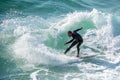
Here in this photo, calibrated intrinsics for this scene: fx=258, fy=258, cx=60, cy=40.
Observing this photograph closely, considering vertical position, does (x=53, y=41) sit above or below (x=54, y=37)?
below

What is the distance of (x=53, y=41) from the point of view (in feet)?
45.7

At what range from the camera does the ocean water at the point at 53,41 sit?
10.9m

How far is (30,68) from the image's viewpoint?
1093 cm

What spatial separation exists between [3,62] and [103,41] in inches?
239

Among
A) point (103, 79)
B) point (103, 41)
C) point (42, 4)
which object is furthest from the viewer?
point (42, 4)

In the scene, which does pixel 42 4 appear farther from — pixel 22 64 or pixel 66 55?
pixel 22 64

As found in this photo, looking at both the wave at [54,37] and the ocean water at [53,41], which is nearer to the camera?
the ocean water at [53,41]

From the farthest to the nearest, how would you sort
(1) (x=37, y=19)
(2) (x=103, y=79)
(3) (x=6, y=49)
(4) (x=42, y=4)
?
(4) (x=42, y=4), (1) (x=37, y=19), (3) (x=6, y=49), (2) (x=103, y=79)

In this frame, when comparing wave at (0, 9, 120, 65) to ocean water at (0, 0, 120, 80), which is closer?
ocean water at (0, 0, 120, 80)

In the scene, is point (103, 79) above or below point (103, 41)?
below

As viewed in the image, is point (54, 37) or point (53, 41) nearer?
point (53, 41)

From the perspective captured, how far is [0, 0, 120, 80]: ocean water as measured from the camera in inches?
428

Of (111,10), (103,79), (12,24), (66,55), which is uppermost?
(111,10)

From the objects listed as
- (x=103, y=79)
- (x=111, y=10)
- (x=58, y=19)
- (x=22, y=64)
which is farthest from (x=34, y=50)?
(x=111, y=10)
